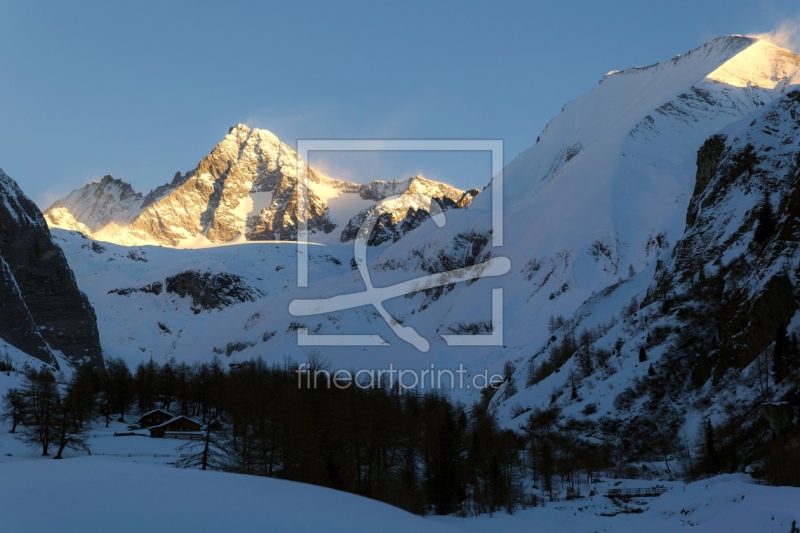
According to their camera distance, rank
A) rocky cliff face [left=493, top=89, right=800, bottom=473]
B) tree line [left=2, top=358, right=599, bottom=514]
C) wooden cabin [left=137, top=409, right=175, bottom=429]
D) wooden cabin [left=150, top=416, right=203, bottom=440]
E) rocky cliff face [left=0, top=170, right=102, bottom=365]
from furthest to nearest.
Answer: rocky cliff face [left=0, top=170, right=102, bottom=365] < wooden cabin [left=137, top=409, right=175, bottom=429] < wooden cabin [left=150, top=416, right=203, bottom=440] < rocky cliff face [left=493, top=89, right=800, bottom=473] < tree line [left=2, top=358, right=599, bottom=514]

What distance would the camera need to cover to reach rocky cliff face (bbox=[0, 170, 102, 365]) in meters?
124

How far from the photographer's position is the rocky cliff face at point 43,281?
124 meters

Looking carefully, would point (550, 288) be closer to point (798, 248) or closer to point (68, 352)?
point (68, 352)

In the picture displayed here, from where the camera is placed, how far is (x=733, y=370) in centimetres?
6750

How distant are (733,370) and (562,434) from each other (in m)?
19.2

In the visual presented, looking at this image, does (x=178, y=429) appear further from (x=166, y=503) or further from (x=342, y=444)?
(x=166, y=503)

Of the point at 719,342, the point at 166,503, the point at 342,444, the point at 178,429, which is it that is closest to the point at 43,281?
the point at 178,429

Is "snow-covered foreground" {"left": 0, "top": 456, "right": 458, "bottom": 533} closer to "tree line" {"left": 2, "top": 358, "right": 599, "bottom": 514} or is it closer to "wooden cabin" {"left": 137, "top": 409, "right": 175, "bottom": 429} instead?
"tree line" {"left": 2, "top": 358, "right": 599, "bottom": 514}

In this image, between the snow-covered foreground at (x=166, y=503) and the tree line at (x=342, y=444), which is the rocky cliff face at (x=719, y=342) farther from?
the snow-covered foreground at (x=166, y=503)

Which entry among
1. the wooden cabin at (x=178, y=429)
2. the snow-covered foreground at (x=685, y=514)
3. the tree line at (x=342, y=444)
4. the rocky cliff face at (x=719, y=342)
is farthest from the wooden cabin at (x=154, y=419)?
the snow-covered foreground at (x=685, y=514)

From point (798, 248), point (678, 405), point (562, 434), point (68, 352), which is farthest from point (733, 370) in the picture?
point (68, 352)

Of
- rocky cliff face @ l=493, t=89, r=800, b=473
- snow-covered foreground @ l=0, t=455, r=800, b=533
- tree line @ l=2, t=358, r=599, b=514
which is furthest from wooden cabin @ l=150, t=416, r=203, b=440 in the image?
snow-covered foreground @ l=0, t=455, r=800, b=533

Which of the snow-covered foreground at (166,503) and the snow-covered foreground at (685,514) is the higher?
the snow-covered foreground at (166,503)

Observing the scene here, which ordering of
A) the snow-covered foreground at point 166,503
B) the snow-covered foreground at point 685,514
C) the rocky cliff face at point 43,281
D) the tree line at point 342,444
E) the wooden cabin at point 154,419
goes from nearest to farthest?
1. the snow-covered foreground at point 166,503
2. the snow-covered foreground at point 685,514
3. the tree line at point 342,444
4. the wooden cabin at point 154,419
5. the rocky cliff face at point 43,281
